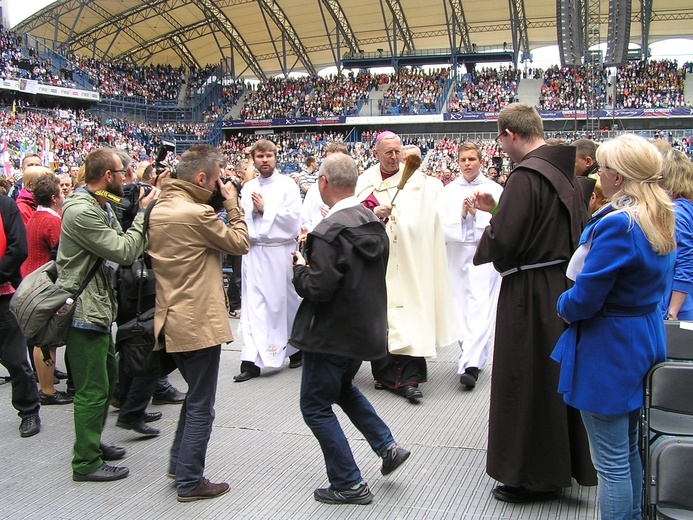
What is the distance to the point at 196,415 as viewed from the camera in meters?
3.60

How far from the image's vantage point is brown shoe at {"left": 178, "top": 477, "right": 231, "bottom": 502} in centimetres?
365

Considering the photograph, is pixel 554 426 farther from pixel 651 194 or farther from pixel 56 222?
pixel 56 222

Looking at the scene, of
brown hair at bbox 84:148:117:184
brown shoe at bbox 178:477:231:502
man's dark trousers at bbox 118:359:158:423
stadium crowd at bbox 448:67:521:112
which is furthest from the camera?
stadium crowd at bbox 448:67:521:112

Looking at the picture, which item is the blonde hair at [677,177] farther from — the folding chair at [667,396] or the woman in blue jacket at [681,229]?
the folding chair at [667,396]

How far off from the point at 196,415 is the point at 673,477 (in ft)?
7.70

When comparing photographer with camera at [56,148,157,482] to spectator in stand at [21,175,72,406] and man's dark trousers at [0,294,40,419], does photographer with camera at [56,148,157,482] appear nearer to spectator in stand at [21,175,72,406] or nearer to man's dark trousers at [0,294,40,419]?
man's dark trousers at [0,294,40,419]

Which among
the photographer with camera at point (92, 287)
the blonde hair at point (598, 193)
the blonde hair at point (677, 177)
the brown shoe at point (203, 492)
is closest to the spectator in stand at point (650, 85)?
the blonde hair at point (598, 193)

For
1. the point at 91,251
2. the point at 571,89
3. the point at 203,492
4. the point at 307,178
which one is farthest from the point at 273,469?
the point at 571,89

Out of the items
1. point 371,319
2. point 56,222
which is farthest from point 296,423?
point 56,222

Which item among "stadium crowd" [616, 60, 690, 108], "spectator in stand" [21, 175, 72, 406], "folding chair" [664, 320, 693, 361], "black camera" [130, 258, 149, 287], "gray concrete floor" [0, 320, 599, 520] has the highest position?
"stadium crowd" [616, 60, 690, 108]

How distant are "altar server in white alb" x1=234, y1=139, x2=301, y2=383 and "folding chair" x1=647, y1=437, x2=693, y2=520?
395 centimetres

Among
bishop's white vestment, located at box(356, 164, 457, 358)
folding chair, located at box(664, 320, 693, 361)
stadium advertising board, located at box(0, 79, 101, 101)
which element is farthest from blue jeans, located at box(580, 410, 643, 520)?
stadium advertising board, located at box(0, 79, 101, 101)

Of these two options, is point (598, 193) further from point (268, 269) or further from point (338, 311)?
point (268, 269)

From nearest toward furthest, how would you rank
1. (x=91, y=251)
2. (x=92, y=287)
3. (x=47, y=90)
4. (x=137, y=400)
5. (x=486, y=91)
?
1. (x=91, y=251)
2. (x=92, y=287)
3. (x=137, y=400)
4. (x=47, y=90)
5. (x=486, y=91)
